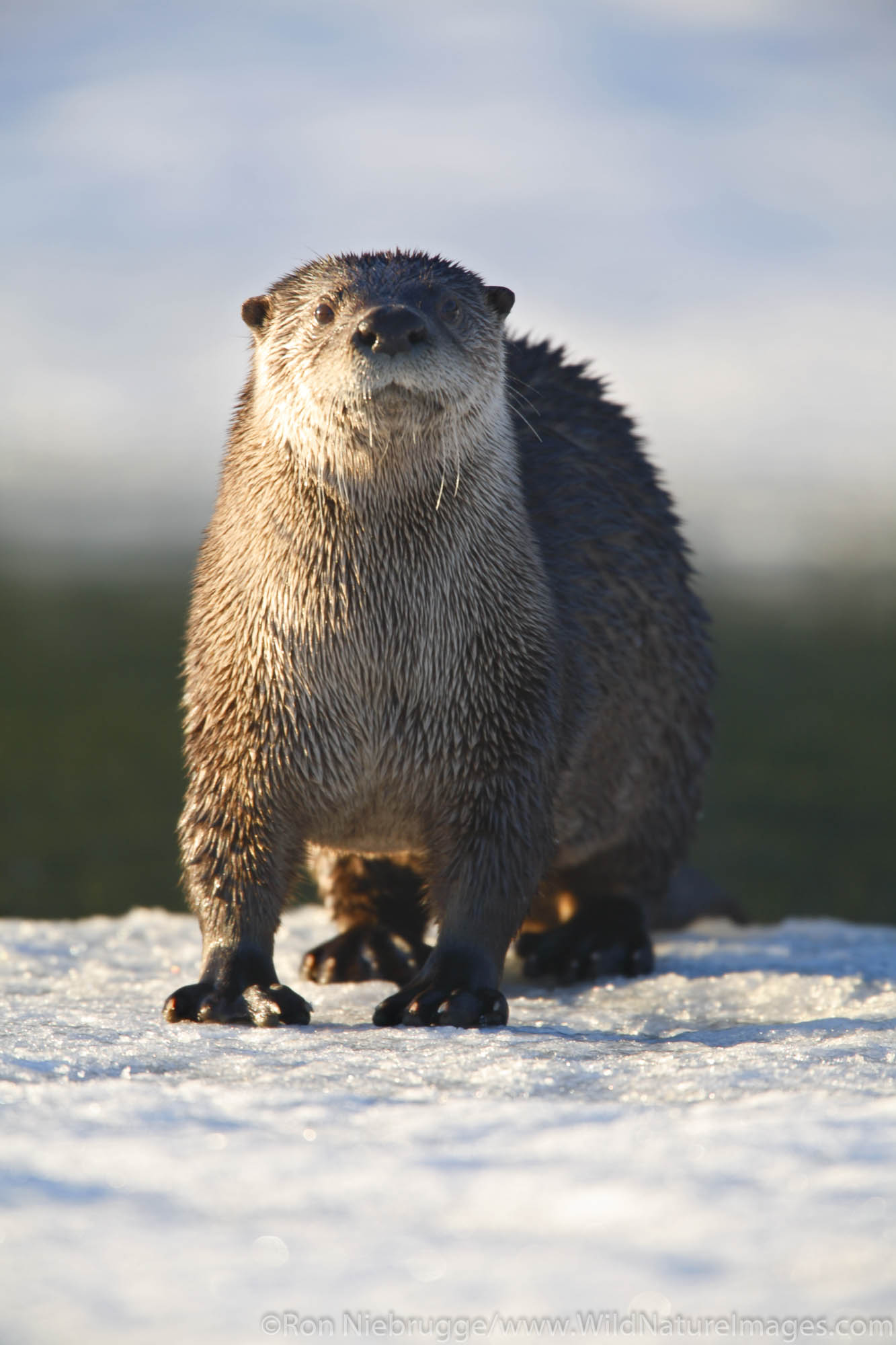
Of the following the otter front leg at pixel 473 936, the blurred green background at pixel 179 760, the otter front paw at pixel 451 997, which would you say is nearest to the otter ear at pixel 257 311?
the otter front leg at pixel 473 936

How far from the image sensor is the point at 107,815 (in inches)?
323

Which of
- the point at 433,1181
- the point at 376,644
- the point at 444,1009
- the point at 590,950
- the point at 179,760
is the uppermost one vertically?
the point at 179,760

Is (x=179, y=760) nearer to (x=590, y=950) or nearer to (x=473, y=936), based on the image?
(x=590, y=950)

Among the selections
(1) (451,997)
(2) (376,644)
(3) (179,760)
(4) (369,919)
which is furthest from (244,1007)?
(3) (179,760)

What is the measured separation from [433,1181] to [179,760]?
9223 millimetres

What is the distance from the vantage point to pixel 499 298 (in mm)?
2781

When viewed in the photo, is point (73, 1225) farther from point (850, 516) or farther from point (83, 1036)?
point (850, 516)

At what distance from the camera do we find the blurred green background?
6680 mm

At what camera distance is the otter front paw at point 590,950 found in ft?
10.3

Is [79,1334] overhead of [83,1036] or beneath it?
beneath

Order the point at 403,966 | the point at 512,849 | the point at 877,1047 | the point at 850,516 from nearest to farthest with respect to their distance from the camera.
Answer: the point at 877,1047 → the point at 512,849 → the point at 403,966 → the point at 850,516

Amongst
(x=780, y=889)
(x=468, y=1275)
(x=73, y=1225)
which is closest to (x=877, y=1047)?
(x=468, y=1275)

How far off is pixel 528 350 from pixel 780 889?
3.82 m

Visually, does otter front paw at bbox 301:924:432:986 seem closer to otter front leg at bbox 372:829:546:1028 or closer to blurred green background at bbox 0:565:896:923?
otter front leg at bbox 372:829:546:1028
